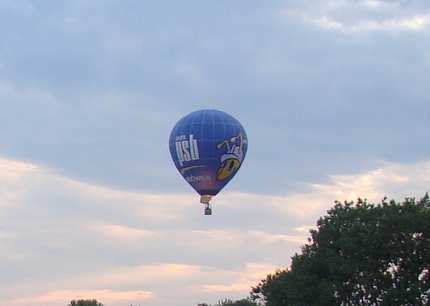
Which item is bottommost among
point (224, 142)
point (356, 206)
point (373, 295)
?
point (373, 295)

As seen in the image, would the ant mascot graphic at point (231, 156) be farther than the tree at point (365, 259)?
Yes

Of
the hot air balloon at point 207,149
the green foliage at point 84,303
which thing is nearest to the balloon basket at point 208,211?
the hot air balloon at point 207,149

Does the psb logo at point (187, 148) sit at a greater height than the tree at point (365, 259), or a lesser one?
greater

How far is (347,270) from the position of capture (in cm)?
8306

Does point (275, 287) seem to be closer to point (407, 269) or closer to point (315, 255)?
point (315, 255)

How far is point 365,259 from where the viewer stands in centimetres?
8231

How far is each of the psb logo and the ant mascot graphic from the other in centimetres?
206

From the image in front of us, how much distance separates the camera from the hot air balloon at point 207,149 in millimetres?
91125

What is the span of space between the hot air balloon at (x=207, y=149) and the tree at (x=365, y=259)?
933 centimetres

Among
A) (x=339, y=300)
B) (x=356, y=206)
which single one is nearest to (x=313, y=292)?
(x=339, y=300)

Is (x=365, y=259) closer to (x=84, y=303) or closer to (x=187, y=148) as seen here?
(x=187, y=148)

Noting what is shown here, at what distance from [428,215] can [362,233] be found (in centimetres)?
576

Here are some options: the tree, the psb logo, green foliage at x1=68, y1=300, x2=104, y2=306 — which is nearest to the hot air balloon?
the psb logo

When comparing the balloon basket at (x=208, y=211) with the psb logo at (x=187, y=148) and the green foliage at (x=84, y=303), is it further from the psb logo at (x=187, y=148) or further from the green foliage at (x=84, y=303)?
the green foliage at (x=84, y=303)
